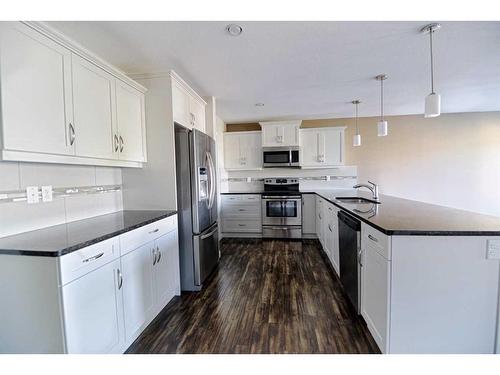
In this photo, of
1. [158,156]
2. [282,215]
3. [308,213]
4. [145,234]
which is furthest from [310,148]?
[145,234]

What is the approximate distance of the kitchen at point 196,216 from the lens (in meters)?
1.34

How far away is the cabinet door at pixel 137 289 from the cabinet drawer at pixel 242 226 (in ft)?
8.98

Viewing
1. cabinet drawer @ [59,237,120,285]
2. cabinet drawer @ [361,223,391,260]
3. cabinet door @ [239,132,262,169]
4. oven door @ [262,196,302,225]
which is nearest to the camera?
cabinet drawer @ [59,237,120,285]

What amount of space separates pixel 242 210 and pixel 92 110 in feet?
10.7

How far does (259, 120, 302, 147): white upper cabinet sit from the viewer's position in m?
4.74

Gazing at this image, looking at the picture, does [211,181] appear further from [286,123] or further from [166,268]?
[286,123]

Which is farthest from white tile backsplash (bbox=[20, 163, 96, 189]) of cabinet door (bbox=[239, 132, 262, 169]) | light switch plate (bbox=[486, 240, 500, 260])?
cabinet door (bbox=[239, 132, 262, 169])

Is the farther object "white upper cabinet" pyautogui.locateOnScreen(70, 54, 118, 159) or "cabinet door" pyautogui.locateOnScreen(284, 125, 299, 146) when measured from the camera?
"cabinet door" pyautogui.locateOnScreen(284, 125, 299, 146)

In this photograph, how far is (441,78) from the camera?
116 inches

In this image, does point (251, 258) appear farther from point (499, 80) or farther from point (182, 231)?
point (499, 80)

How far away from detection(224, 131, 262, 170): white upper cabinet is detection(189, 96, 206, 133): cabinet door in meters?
1.61

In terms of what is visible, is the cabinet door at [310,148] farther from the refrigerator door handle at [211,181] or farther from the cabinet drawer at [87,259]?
the cabinet drawer at [87,259]

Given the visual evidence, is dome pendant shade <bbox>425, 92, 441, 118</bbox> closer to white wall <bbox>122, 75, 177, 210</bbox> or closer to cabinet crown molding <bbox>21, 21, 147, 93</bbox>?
white wall <bbox>122, 75, 177, 210</bbox>
